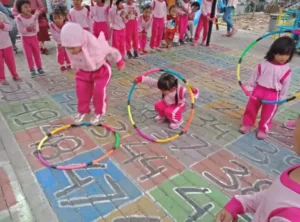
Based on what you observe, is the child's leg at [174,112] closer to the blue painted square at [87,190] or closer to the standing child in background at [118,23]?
the blue painted square at [87,190]

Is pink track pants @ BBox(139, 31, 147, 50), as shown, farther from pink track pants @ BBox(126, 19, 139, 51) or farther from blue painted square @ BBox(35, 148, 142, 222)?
blue painted square @ BBox(35, 148, 142, 222)

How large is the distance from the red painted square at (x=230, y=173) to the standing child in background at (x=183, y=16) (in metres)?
6.54

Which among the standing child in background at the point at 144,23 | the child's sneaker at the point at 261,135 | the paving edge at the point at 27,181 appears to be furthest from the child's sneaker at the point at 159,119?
the standing child in background at the point at 144,23

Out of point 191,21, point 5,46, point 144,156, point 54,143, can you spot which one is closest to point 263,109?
point 144,156

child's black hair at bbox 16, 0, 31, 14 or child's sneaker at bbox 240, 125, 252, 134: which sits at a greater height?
child's black hair at bbox 16, 0, 31, 14

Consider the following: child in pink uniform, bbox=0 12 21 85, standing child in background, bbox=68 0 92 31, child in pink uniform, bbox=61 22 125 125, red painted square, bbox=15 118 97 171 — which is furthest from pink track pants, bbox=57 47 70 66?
red painted square, bbox=15 118 97 171

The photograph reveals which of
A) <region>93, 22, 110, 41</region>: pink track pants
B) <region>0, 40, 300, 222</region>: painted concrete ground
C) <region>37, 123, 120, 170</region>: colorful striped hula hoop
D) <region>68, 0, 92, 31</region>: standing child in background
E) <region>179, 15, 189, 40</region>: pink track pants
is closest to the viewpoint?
<region>0, 40, 300, 222</region>: painted concrete ground

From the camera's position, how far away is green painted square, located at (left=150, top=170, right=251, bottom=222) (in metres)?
2.65

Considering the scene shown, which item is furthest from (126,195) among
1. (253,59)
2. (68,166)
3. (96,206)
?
Answer: (253,59)

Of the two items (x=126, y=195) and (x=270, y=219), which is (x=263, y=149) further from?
(x=270, y=219)

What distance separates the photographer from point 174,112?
13.6 ft

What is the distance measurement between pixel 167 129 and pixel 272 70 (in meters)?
1.71

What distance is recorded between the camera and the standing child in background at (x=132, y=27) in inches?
289

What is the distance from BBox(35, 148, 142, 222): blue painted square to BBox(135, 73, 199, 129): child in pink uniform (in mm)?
1302
